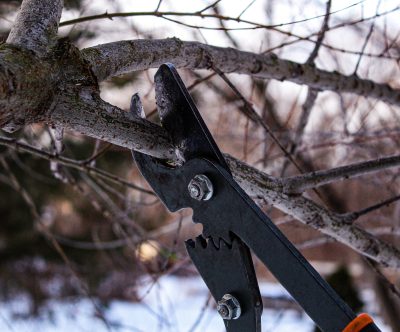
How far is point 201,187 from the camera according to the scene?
50.5 inches

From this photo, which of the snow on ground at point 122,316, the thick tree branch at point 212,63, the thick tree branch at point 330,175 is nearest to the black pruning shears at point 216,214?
the thick tree branch at point 212,63

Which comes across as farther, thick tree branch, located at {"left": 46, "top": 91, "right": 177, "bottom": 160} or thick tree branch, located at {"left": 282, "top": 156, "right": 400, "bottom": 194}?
thick tree branch, located at {"left": 282, "top": 156, "right": 400, "bottom": 194}

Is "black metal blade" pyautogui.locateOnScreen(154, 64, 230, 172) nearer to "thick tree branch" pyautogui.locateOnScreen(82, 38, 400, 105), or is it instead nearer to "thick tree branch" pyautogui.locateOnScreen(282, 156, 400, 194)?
"thick tree branch" pyautogui.locateOnScreen(82, 38, 400, 105)

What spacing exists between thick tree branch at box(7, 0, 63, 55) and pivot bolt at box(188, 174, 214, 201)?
0.45 m

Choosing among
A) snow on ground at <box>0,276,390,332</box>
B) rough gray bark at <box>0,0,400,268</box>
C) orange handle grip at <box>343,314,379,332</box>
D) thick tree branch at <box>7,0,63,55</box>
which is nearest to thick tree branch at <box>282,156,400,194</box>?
rough gray bark at <box>0,0,400,268</box>

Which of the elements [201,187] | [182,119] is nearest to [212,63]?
[182,119]

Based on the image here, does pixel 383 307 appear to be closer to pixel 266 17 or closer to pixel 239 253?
pixel 266 17

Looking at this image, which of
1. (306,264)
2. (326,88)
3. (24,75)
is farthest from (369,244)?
(24,75)

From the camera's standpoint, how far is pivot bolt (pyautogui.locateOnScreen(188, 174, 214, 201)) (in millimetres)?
1278

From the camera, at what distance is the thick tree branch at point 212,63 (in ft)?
4.50

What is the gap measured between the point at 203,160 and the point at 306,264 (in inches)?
13.8

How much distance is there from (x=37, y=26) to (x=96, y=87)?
7.2 inches

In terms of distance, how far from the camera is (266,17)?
3.74 metres

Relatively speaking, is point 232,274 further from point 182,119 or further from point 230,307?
point 182,119
